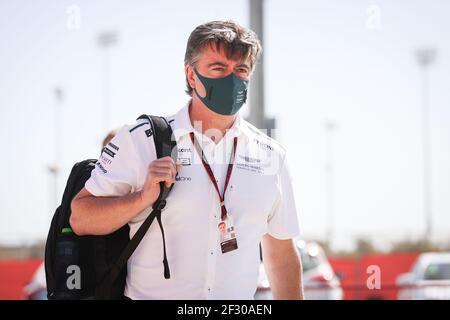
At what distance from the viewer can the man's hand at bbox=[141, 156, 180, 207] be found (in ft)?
11.6

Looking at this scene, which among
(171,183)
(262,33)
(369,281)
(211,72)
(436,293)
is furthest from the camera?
(436,293)

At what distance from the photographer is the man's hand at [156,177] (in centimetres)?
355

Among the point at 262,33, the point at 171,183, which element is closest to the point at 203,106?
the point at 171,183

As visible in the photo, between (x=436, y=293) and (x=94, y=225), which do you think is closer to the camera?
(x=94, y=225)

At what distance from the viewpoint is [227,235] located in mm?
3727

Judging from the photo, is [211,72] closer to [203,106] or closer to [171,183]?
[203,106]

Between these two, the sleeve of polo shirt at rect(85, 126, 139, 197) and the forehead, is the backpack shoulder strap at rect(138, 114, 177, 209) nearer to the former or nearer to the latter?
the sleeve of polo shirt at rect(85, 126, 139, 197)

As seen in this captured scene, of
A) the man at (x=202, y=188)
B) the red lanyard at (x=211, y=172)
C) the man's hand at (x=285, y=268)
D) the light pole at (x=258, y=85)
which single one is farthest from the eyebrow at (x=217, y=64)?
the light pole at (x=258, y=85)

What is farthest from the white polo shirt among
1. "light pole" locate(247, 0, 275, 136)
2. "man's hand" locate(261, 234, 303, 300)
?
"light pole" locate(247, 0, 275, 136)

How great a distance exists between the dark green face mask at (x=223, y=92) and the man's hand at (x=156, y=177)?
45cm

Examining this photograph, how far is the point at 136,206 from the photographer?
3.60 m

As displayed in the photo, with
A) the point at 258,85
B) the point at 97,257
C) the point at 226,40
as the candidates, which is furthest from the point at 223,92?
the point at 258,85
